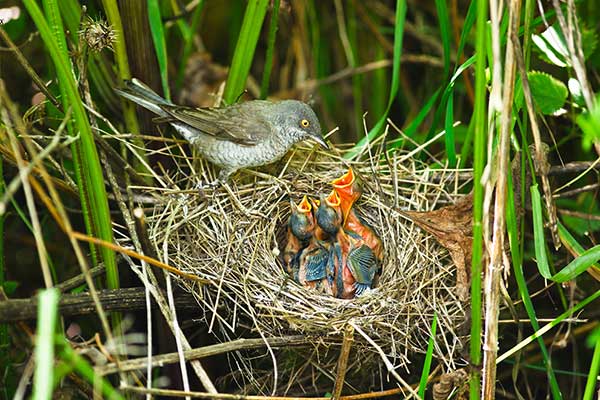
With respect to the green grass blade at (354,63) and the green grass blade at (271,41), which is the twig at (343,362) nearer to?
the green grass blade at (271,41)

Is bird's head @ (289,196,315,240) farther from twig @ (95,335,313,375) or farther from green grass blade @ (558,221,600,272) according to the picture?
green grass blade @ (558,221,600,272)

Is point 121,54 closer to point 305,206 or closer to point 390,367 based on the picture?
point 305,206

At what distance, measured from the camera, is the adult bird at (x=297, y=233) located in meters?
2.59

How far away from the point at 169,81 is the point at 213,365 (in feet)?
3.39

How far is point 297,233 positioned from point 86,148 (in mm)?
976

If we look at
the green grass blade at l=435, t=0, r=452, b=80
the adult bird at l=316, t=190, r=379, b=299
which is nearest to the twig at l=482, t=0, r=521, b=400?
the green grass blade at l=435, t=0, r=452, b=80

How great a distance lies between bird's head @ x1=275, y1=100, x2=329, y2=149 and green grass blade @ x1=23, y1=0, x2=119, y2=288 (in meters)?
0.89

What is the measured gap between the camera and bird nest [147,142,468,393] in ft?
7.19

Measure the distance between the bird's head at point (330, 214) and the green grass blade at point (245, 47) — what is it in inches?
18.2

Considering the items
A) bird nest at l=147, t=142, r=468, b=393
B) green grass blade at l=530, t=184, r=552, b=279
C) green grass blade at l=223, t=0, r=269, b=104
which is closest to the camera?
green grass blade at l=530, t=184, r=552, b=279

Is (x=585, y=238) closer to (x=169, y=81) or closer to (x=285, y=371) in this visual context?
(x=285, y=371)

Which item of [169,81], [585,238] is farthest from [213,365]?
[585,238]

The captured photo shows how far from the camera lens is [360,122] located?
337cm

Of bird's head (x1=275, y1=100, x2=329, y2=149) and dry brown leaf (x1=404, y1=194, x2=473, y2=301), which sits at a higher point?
bird's head (x1=275, y1=100, x2=329, y2=149)
